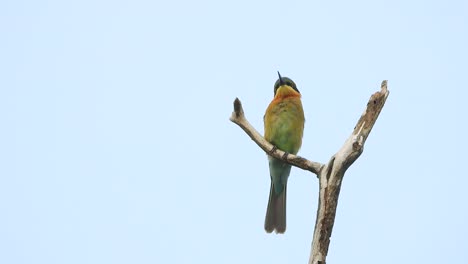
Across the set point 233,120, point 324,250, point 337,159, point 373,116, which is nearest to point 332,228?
point 324,250

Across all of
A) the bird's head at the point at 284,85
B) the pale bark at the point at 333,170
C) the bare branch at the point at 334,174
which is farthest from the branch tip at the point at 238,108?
the bird's head at the point at 284,85

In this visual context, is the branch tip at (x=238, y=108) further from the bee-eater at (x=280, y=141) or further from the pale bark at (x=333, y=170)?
the bee-eater at (x=280, y=141)

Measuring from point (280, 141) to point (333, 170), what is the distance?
80.0 inches

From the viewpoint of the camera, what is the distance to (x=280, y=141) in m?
6.51

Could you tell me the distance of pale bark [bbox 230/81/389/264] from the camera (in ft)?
14.1

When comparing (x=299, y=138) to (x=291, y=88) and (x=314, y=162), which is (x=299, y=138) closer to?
(x=291, y=88)

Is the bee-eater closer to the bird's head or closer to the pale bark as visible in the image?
the bird's head

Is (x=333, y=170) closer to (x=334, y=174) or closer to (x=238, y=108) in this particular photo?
(x=334, y=174)

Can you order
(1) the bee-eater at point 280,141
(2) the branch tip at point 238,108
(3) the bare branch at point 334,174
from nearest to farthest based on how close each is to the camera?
(3) the bare branch at point 334,174 → (2) the branch tip at point 238,108 → (1) the bee-eater at point 280,141

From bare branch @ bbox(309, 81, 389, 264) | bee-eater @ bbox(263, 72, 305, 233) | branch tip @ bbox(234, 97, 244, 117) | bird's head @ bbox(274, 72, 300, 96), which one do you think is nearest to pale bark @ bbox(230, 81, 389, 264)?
bare branch @ bbox(309, 81, 389, 264)

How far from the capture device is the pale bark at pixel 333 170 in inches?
169

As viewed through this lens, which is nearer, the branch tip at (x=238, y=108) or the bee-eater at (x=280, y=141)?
the branch tip at (x=238, y=108)

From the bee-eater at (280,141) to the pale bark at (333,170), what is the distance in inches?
59.3

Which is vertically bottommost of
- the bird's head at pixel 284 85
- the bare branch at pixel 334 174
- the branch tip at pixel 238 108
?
the bare branch at pixel 334 174
